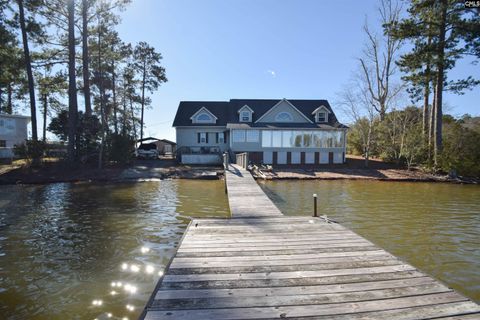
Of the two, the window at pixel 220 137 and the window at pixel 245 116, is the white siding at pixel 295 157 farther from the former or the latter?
the window at pixel 220 137

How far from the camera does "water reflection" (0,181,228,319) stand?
170 inches

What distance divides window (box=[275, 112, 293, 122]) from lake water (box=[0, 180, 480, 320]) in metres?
15.1

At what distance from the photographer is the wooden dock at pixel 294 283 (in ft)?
9.90

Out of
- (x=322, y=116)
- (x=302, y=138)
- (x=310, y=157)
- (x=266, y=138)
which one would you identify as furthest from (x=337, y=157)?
(x=266, y=138)

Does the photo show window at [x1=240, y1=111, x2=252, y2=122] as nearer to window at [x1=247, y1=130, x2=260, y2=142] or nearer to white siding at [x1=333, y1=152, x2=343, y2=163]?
window at [x1=247, y1=130, x2=260, y2=142]

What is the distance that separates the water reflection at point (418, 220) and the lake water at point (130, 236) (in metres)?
0.03

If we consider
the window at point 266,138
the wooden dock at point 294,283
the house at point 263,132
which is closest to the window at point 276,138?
the house at point 263,132

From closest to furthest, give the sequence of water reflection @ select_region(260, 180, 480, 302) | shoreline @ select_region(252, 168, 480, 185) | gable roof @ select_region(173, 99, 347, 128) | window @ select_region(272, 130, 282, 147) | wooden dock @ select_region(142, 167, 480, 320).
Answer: wooden dock @ select_region(142, 167, 480, 320), water reflection @ select_region(260, 180, 480, 302), shoreline @ select_region(252, 168, 480, 185), window @ select_region(272, 130, 282, 147), gable roof @ select_region(173, 99, 347, 128)

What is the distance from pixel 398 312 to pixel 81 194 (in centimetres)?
1381

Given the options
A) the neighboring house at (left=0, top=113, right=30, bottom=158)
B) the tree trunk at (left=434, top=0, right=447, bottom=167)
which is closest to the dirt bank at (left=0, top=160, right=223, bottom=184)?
the neighboring house at (left=0, top=113, right=30, bottom=158)

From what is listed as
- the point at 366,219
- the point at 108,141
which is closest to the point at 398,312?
the point at 366,219

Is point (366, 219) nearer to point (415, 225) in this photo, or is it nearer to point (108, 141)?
point (415, 225)

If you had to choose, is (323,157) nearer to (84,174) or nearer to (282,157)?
(282,157)

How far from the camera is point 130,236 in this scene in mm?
7309
